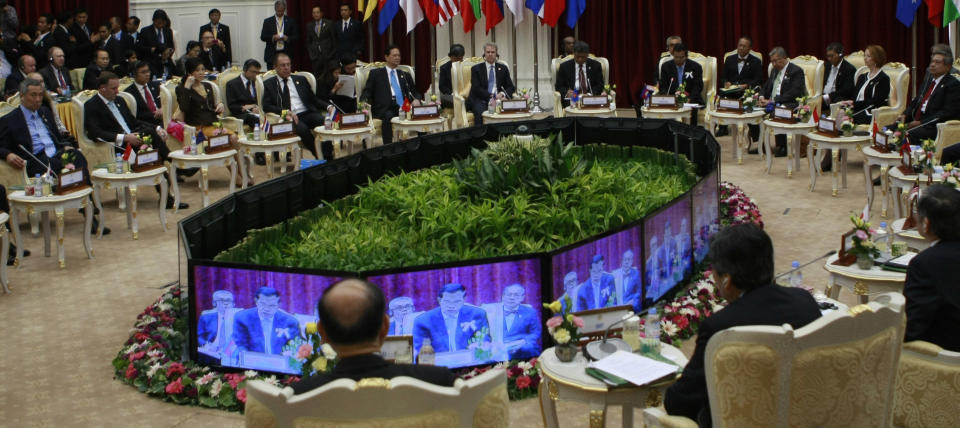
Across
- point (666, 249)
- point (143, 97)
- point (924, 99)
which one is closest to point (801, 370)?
point (666, 249)

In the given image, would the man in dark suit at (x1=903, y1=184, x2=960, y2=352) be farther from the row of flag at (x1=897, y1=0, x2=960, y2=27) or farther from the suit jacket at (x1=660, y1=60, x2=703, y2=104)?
the row of flag at (x1=897, y1=0, x2=960, y2=27)

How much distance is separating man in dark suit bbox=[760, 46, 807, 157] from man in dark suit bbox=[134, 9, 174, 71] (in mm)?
7384

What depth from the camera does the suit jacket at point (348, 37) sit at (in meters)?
13.7

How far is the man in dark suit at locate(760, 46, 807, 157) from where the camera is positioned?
414 inches

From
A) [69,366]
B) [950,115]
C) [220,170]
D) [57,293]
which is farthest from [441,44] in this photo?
[69,366]

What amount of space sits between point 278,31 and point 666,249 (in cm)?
882

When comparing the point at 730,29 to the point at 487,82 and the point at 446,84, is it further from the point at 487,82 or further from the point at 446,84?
the point at 446,84

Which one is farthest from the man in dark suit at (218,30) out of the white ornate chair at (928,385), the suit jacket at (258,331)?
the white ornate chair at (928,385)

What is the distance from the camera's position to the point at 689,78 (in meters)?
11.4

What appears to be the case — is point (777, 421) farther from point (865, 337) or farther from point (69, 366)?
point (69, 366)

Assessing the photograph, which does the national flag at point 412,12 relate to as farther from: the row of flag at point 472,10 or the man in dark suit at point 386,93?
the man in dark suit at point 386,93

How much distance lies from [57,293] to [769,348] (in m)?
5.27

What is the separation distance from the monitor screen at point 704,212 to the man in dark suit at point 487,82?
4668 millimetres

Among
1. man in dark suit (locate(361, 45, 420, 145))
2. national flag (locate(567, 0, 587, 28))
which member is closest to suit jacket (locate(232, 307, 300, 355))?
man in dark suit (locate(361, 45, 420, 145))
